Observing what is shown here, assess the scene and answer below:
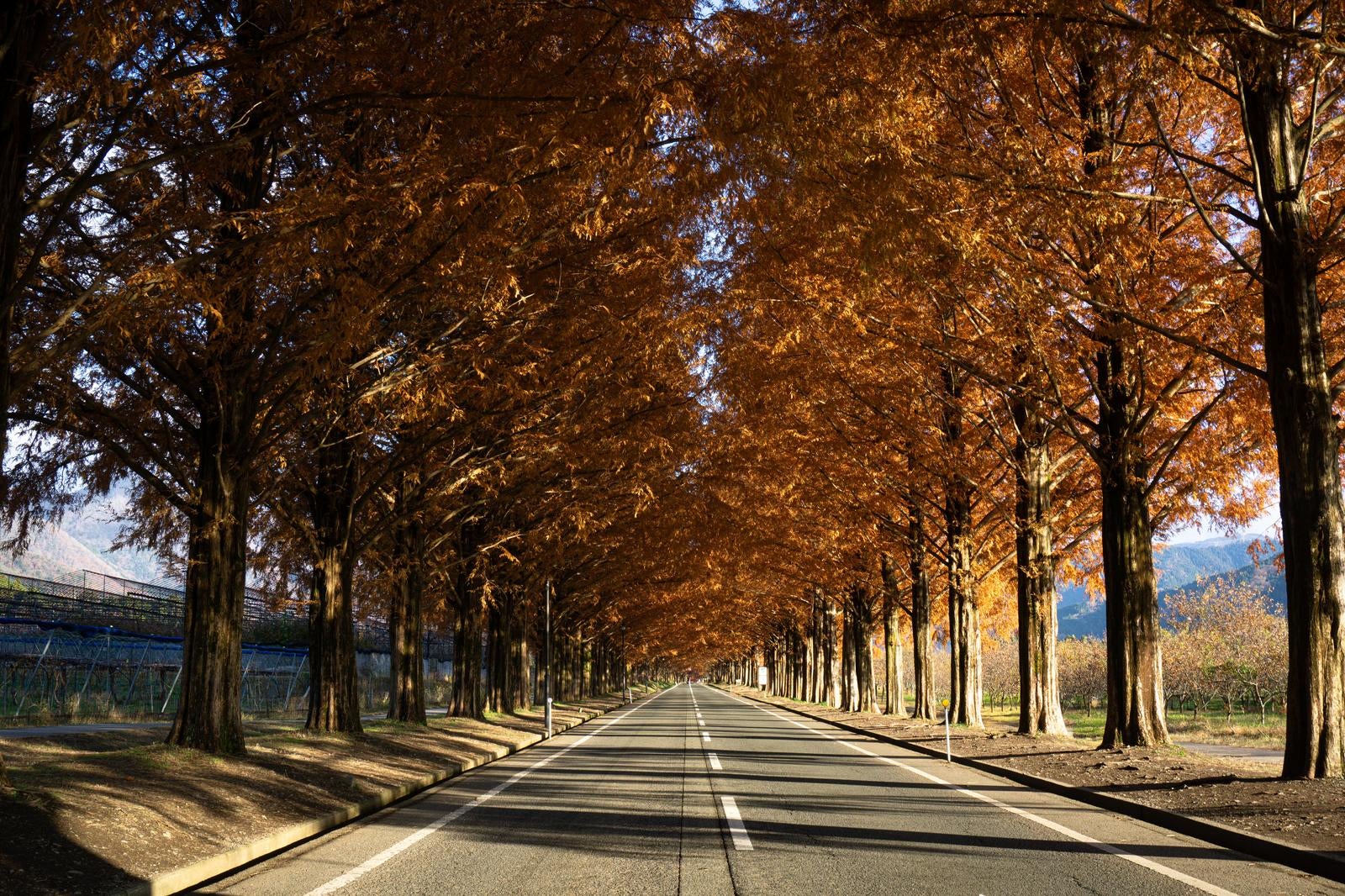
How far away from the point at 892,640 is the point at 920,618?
6680 millimetres

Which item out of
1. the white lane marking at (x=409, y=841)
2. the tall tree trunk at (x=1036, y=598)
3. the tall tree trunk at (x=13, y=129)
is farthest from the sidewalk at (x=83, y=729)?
the tall tree trunk at (x=1036, y=598)

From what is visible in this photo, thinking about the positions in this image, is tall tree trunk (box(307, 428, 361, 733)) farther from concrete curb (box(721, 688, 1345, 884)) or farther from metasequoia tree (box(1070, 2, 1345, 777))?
metasequoia tree (box(1070, 2, 1345, 777))

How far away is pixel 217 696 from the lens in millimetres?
11898

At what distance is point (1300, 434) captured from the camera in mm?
10320

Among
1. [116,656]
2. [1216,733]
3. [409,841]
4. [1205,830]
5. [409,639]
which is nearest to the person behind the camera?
[409,841]

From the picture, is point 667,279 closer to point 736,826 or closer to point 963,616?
point 736,826

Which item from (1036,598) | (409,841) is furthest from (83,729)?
(1036,598)

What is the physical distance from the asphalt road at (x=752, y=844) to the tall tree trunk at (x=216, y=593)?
2694 millimetres

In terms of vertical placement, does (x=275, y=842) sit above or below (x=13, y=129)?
below

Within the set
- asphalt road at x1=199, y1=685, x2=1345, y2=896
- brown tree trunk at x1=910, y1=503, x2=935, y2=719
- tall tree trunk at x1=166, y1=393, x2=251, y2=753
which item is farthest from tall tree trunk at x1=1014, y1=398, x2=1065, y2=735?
tall tree trunk at x1=166, y1=393, x2=251, y2=753

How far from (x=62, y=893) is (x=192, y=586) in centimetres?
684

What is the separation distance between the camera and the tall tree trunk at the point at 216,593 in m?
11.8

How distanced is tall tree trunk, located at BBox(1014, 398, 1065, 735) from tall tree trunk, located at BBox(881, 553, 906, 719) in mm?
11110

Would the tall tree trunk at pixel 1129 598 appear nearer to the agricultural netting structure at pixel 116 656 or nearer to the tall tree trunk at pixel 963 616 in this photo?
the tall tree trunk at pixel 963 616
